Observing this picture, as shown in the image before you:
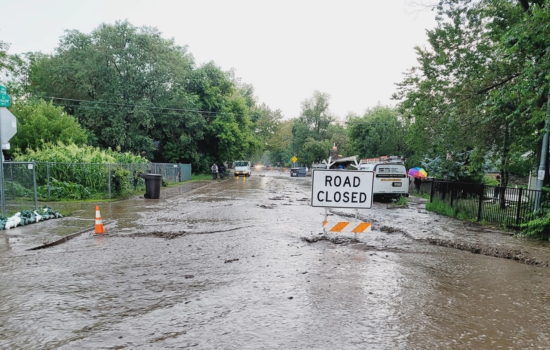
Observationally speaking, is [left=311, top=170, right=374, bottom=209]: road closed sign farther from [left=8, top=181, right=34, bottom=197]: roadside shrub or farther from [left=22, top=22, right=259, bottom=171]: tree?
[left=22, top=22, right=259, bottom=171]: tree

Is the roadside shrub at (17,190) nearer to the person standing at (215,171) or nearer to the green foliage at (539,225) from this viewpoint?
the green foliage at (539,225)

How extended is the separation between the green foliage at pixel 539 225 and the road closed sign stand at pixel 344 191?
200 inches

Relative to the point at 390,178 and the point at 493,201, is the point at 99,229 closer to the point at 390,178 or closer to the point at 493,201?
the point at 493,201

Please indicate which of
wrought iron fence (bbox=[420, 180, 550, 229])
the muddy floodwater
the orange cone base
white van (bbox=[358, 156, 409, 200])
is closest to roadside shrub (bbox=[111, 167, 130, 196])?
the muddy floodwater

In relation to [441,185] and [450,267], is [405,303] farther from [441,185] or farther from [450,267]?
[441,185]

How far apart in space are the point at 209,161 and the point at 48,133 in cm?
→ 2180

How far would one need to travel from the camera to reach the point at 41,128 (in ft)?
77.6

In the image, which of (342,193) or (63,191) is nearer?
(342,193)

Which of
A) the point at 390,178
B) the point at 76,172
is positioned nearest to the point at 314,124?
the point at 390,178

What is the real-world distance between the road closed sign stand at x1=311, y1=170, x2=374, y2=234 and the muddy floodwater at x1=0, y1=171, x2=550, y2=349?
1.74 feet

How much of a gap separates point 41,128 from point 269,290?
24868 mm

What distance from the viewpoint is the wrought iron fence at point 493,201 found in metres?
10.4

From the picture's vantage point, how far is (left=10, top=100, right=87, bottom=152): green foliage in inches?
922

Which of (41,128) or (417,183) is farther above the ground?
(41,128)
